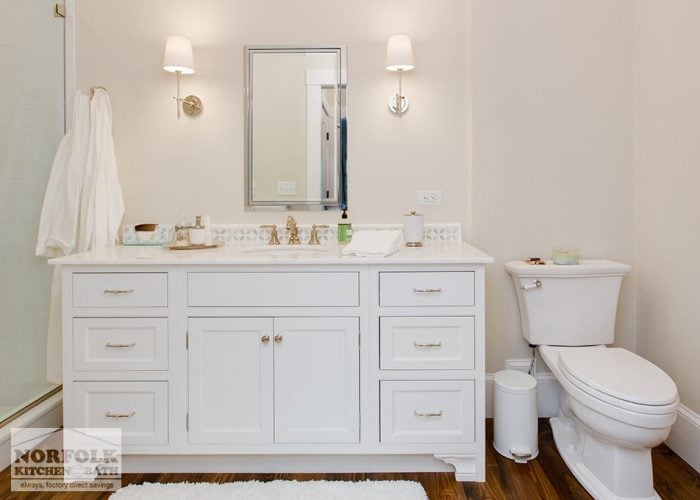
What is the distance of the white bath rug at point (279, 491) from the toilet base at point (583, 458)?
2.01 ft

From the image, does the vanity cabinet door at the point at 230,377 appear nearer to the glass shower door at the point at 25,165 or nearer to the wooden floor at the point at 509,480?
the wooden floor at the point at 509,480

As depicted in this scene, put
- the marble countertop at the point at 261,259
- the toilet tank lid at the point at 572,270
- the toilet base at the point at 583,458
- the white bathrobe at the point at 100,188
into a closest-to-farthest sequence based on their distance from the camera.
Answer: the toilet base at the point at 583,458 < the marble countertop at the point at 261,259 < the toilet tank lid at the point at 572,270 < the white bathrobe at the point at 100,188

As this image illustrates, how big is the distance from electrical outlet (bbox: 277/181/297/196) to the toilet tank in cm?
111

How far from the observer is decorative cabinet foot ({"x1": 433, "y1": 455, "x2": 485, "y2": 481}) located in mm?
1738

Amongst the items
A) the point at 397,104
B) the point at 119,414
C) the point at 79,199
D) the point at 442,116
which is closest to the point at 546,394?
the point at 442,116

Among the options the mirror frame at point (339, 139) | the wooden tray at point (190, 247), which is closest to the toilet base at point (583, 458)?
the mirror frame at point (339, 139)

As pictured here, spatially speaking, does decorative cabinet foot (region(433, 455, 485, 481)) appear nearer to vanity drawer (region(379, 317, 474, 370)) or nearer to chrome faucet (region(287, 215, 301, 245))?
vanity drawer (region(379, 317, 474, 370))

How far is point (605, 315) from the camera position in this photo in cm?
202

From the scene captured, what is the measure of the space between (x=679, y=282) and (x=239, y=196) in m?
2.00

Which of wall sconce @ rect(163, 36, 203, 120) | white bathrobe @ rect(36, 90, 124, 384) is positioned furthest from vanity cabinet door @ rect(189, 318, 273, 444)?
wall sconce @ rect(163, 36, 203, 120)

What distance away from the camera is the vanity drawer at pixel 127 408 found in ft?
5.65

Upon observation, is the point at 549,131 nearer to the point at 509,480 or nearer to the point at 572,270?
the point at 572,270

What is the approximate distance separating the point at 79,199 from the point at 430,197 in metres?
1.65

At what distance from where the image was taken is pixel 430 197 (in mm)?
2275
